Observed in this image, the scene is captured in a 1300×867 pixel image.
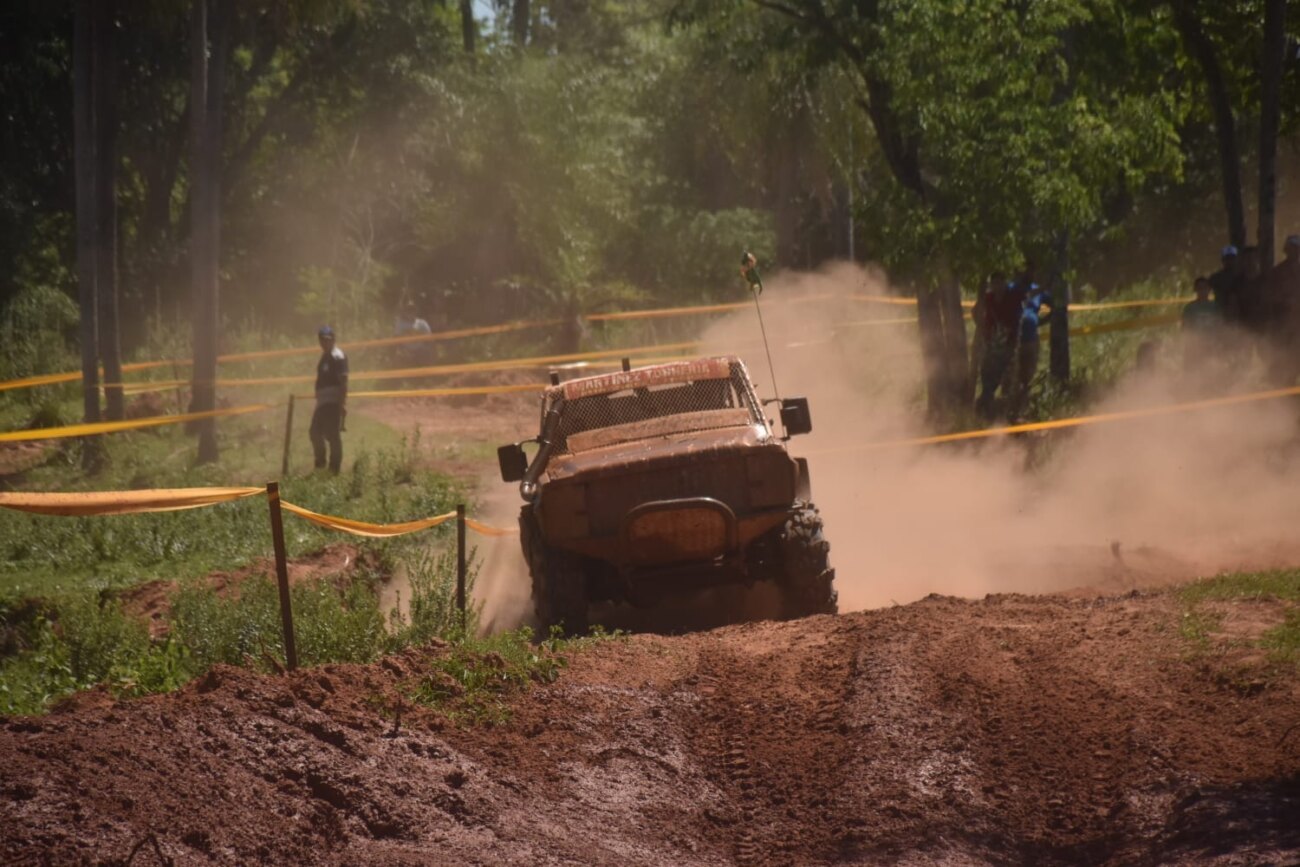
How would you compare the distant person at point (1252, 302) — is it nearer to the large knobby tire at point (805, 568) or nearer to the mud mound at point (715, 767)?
the large knobby tire at point (805, 568)

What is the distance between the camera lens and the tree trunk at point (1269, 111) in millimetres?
17969

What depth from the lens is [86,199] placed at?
891 inches

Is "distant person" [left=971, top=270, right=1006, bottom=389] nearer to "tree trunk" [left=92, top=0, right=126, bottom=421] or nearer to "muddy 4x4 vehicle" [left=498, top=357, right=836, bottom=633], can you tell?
"muddy 4x4 vehicle" [left=498, top=357, right=836, bottom=633]

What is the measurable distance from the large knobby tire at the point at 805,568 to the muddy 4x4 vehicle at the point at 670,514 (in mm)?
10

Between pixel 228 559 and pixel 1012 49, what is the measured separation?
36.2 feet

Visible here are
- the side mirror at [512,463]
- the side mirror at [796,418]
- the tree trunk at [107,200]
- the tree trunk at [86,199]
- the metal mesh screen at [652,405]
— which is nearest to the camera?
the side mirror at [796,418]

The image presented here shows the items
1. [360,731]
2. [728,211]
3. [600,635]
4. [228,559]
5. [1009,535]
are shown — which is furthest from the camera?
[728,211]

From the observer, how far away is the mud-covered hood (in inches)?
416

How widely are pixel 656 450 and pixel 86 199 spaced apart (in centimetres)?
1505

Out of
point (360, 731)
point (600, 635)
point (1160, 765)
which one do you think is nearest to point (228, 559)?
point (600, 635)

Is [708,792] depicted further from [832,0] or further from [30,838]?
[832,0]

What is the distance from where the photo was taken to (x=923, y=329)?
2095cm

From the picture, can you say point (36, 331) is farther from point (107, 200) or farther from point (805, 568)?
point (805, 568)

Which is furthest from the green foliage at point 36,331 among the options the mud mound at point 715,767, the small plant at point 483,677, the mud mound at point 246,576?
the mud mound at point 715,767
